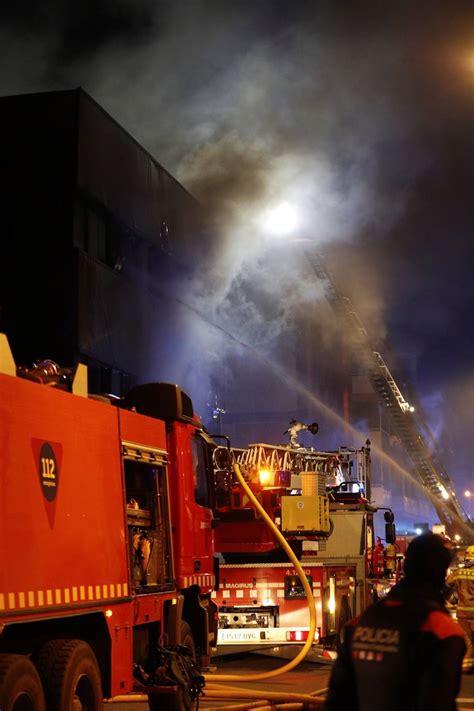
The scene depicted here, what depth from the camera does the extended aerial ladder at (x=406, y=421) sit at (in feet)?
170

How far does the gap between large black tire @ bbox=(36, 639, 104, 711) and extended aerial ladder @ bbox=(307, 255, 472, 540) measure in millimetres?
40556

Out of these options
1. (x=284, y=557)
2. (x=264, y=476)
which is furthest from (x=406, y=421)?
(x=284, y=557)

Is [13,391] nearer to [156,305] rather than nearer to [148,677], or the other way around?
[148,677]

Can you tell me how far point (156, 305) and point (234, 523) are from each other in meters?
18.0

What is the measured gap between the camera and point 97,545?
27.7 ft

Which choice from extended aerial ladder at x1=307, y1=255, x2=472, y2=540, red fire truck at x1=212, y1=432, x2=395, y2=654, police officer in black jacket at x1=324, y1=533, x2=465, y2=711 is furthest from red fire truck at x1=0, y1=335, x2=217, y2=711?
extended aerial ladder at x1=307, y1=255, x2=472, y2=540

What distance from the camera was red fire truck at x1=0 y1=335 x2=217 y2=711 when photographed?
Answer: 7.19 meters

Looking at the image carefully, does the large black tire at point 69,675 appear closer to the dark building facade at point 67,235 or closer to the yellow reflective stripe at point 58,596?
the yellow reflective stripe at point 58,596

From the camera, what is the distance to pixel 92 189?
28672 mm

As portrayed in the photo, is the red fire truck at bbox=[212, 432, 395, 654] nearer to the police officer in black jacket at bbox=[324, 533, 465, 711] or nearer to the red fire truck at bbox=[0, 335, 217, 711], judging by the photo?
the red fire truck at bbox=[0, 335, 217, 711]

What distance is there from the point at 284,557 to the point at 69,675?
7.83 metres

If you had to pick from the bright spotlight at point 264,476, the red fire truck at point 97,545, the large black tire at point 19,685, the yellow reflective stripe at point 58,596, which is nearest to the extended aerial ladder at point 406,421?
the bright spotlight at point 264,476

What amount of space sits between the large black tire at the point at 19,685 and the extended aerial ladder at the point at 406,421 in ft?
136

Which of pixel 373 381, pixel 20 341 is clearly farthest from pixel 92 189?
pixel 373 381
